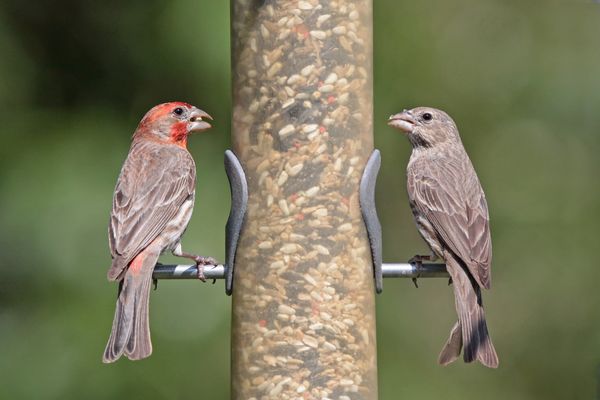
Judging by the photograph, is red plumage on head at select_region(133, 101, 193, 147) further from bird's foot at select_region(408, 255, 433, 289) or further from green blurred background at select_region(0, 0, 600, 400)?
bird's foot at select_region(408, 255, 433, 289)

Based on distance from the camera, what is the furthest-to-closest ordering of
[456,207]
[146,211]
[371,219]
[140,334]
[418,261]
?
[456,207] → [146,211] → [418,261] → [140,334] → [371,219]

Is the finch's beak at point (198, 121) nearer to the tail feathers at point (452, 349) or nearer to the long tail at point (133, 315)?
the long tail at point (133, 315)

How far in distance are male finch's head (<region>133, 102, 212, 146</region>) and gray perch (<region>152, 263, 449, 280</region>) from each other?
134cm

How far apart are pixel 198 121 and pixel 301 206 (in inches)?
68.8

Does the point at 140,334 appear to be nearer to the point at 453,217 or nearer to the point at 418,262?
the point at 418,262

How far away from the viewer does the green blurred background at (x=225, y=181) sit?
401 inches

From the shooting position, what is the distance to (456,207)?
365 inches

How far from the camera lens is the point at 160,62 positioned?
1062 centimetres

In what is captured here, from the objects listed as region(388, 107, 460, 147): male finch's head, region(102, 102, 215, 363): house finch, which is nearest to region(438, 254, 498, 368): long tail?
region(388, 107, 460, 147): male finch's head

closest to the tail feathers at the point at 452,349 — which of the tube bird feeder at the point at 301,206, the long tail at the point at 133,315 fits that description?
the tube bird feeder at the point at 301,206

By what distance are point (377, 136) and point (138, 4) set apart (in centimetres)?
218

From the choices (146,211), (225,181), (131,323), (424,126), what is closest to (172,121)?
(225,181)

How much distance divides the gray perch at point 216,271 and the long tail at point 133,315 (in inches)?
3.4

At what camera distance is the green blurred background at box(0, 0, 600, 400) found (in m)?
10.2
